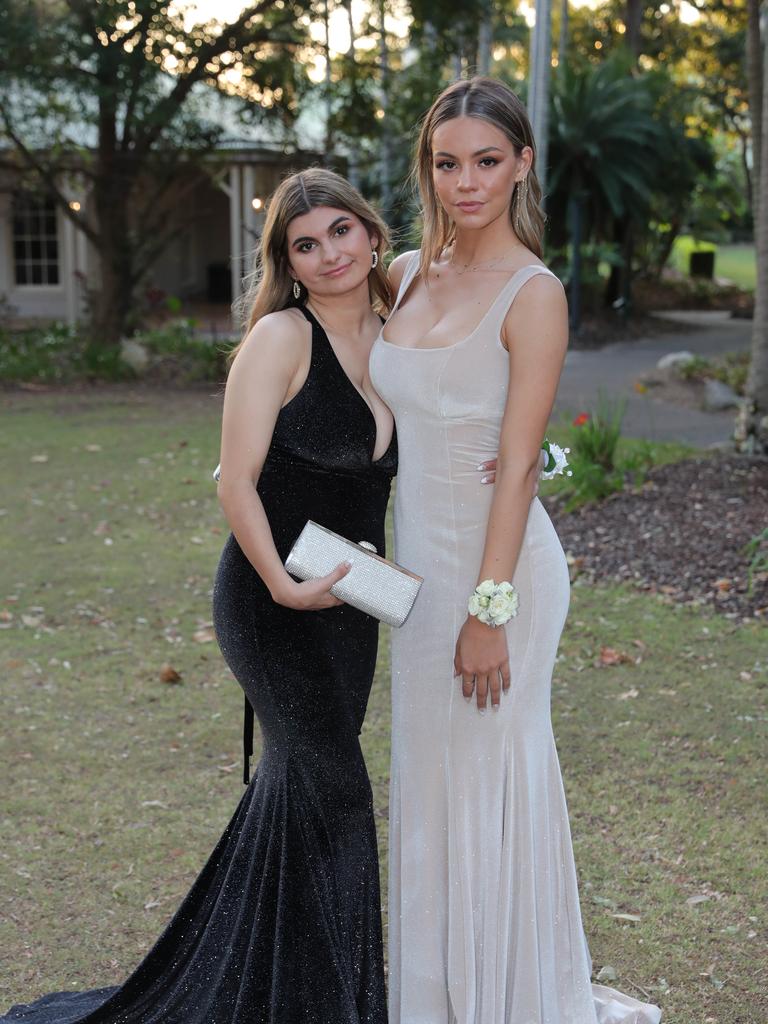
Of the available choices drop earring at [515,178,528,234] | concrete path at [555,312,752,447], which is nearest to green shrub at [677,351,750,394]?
concrete path at [555,312,752,447]

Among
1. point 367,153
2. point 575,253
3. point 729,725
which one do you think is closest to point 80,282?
point 367,153

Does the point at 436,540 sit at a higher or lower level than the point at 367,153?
lower

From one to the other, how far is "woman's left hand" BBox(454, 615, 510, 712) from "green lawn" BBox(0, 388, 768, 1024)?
1169 millimetres

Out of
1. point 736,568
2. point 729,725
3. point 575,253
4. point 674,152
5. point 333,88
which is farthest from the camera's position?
point 674,152

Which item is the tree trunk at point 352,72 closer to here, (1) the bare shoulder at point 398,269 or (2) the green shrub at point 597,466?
(2) the green shrub at point 597,466

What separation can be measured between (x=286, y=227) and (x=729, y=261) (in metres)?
47.0

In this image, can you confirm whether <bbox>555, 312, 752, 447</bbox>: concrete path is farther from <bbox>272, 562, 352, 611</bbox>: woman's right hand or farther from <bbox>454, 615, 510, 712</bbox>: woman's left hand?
<bbox>272, 562, 352, 611</bbox>: woman's right hand

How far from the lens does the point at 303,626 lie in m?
2.98

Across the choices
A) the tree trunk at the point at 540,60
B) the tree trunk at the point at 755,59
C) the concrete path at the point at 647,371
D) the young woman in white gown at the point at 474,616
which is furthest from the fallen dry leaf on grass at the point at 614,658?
the tree trunk at the point at 755,59

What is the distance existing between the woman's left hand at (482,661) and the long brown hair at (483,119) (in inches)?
36.8

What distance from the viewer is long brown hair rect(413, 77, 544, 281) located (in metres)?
2.85

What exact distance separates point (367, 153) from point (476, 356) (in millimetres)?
16375

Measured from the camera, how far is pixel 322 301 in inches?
119

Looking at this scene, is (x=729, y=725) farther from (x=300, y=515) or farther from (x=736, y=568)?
(x=300, y=515)
